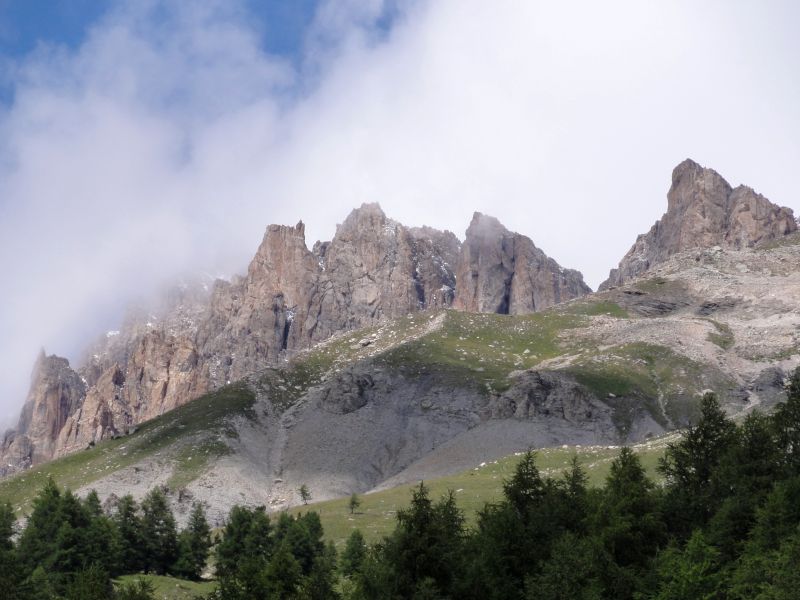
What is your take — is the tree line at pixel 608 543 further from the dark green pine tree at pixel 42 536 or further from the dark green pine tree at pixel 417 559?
→ the dark green pine tree at pixel 42 536

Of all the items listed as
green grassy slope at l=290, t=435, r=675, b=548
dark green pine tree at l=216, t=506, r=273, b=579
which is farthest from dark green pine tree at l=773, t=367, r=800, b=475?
dark green pine tree at l=216, t=506, r=273, b=579

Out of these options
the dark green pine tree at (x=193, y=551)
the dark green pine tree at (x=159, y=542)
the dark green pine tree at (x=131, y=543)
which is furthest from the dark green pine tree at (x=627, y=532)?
the dark green pine tree at (x=131, y=543)

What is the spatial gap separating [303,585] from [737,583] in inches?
938

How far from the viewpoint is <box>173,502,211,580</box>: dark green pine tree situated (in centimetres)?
10231

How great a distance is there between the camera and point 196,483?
19588cm

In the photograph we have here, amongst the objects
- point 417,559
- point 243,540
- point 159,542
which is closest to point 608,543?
point 417,559

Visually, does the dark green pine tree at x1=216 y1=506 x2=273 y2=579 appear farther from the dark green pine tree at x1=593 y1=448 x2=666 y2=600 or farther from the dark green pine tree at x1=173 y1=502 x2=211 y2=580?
the dark green pine tree at x1=593 y1=448 x2=666 y2=600

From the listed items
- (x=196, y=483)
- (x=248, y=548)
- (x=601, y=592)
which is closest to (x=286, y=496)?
(x=196, y=483)

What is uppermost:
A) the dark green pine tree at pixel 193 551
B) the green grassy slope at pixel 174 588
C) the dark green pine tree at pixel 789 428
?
the dark green pine tree at pixel 789 428

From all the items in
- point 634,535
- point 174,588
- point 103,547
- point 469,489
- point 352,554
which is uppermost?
point 469,489

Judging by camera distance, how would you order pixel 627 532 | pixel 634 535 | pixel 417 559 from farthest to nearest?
1. pixel 634 535
2. pixel 627 532
3. pixel 417 559

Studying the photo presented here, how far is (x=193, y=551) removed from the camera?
105812 millimetres

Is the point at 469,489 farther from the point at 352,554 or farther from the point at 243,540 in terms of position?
the point at 352,554

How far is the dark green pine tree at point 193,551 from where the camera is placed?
102312mm
